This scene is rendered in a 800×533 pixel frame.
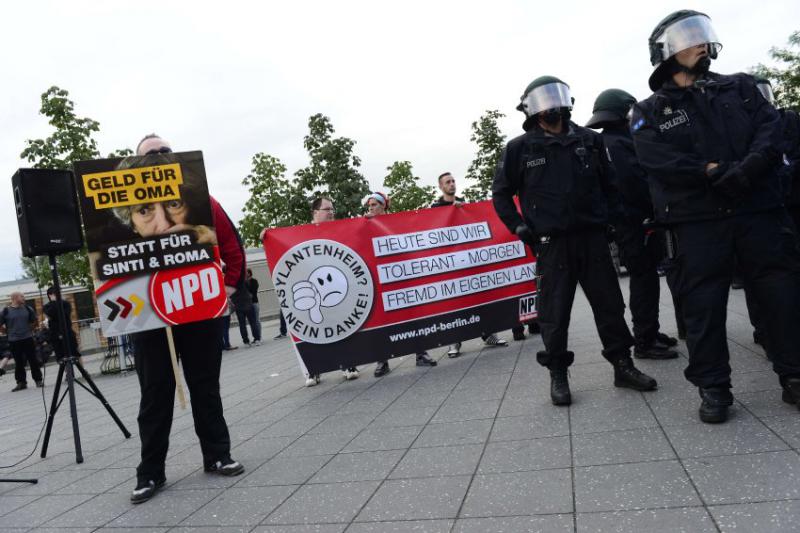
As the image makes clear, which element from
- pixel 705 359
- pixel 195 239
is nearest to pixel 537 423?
pixel 705 359

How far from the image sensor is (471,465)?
3199mm

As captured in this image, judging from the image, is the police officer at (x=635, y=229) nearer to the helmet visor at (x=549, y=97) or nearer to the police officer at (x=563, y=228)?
the police officer at (x=563, y=228)

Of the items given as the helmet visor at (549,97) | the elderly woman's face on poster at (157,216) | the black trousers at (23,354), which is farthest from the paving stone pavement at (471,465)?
the black trousers at (23,354)

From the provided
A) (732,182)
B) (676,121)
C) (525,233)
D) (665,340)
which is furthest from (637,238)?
(732,182)

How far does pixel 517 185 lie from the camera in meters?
4.35

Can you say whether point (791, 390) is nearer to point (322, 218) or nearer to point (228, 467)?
point (228, 467)

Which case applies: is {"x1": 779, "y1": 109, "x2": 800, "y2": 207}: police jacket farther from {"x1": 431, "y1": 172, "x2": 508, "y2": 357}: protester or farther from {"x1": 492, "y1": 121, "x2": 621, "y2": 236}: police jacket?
{"x1": 431, "y1": 172, "x2": 508, "y2": 357}: protester

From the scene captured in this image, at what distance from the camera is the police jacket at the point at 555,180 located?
4.06 meters

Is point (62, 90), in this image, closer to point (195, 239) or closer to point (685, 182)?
point (195, 239)

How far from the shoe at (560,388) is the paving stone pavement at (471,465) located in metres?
0.08

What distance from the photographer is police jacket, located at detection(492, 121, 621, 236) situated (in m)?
4.06

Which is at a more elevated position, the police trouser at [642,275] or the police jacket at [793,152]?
the police jacket at [793,152]

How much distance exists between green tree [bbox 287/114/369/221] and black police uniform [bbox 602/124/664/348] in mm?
24541

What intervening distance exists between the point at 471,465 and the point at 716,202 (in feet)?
6.49
